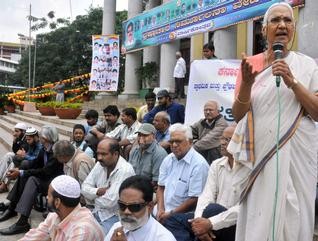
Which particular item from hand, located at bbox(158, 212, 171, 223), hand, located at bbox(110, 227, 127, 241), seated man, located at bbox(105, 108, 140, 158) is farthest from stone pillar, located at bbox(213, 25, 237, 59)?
hand, located at bbox(110, 227, 127, 241)

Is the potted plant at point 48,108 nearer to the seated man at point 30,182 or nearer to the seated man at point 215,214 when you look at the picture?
the seated man at point 30,182

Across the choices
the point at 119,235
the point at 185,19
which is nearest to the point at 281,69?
the point at 119,235

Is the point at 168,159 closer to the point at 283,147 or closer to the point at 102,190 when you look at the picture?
the point at 102,190

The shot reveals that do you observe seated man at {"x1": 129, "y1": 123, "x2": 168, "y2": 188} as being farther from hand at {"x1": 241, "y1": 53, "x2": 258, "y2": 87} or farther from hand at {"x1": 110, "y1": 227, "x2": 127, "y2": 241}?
hand at {"x1": 241, "y1": 53, "x2": 258, "y2": 87}

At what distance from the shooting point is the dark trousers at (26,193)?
546 centimetres

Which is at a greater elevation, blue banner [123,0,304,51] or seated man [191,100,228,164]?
blue banner [123,0,304,51]

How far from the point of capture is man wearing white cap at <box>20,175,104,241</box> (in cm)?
314

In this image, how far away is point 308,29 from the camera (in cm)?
593

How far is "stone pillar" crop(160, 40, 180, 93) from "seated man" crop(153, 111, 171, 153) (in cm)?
844

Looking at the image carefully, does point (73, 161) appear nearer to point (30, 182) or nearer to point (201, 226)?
point (30, 182)

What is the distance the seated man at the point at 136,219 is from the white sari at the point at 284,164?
0.68 m

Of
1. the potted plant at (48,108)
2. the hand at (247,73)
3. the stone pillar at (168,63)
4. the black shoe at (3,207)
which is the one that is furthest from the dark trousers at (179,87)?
the hand at (247,73)

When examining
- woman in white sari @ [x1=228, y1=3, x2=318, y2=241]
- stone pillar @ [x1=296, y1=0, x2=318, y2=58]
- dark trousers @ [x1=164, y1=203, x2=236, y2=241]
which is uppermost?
stone pillar @ [x1=296, y1=0, x2=318, y2=58]

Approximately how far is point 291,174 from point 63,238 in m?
1.92
